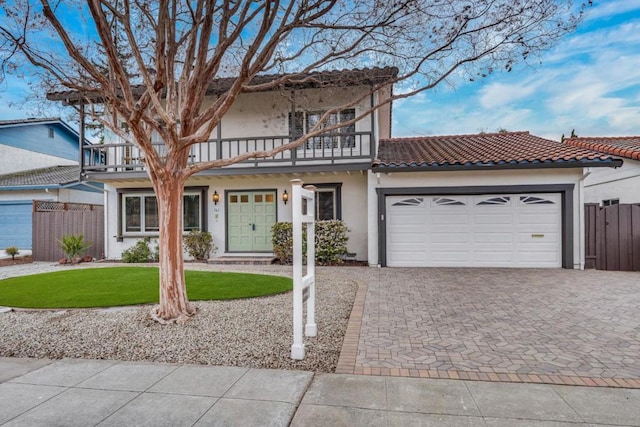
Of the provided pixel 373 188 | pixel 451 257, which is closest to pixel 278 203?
pixel 373 188

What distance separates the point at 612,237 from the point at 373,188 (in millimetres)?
6617

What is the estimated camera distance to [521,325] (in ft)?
17.5

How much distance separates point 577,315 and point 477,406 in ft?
12.5

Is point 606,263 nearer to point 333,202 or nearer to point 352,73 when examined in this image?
point 333,202

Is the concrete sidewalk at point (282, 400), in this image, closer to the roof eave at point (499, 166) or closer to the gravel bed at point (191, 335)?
the gravel bed at point (191, 335)

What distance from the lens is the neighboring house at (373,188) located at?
1053cm

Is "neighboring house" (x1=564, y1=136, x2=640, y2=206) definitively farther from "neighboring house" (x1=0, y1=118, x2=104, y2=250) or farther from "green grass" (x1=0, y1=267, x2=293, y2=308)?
"neighboring house" (x1=0, y1=118, x2=104, y2=250)

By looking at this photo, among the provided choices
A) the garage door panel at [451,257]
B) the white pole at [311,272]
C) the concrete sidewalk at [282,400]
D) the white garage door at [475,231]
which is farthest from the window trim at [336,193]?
the concrete sidewalk at [282,400]

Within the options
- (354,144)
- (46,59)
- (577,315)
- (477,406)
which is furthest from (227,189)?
(477,406)

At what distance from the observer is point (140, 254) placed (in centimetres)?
1299

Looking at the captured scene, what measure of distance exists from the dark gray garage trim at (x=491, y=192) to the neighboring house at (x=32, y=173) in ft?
37.6

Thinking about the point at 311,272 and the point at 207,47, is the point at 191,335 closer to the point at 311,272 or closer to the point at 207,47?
the point at 311,272

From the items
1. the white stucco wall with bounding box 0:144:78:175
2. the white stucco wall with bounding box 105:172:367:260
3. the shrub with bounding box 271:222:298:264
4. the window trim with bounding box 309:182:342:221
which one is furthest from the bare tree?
the white stucco wall with bounding box 0:144:78:175

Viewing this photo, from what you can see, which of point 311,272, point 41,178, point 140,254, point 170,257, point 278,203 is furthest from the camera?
point 41,178
